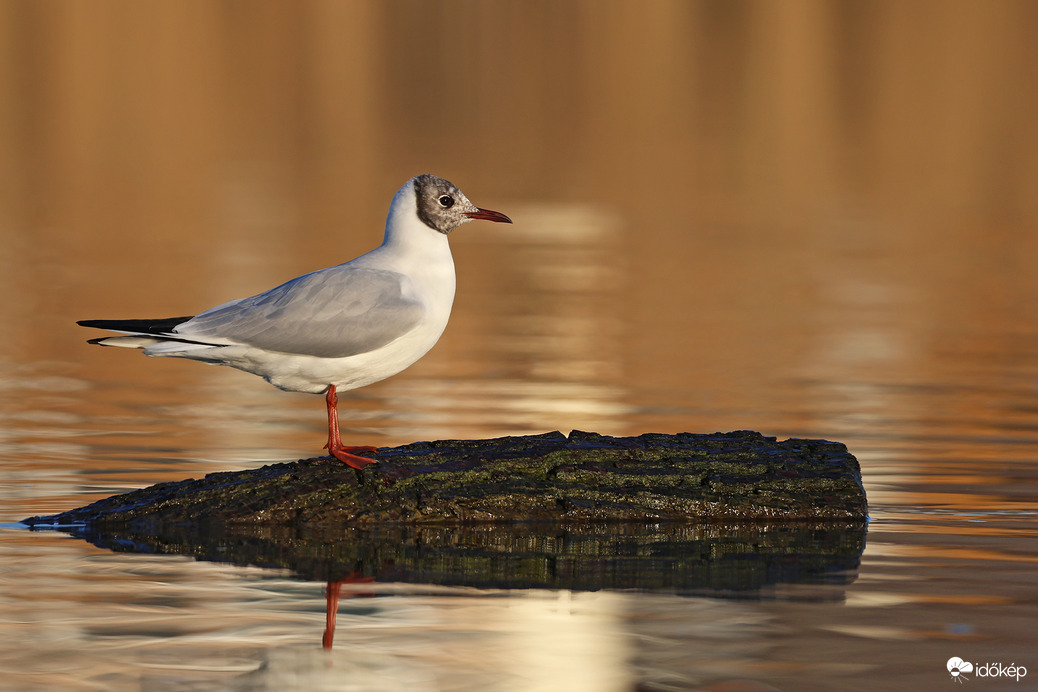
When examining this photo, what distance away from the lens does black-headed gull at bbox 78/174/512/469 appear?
9.52 meters

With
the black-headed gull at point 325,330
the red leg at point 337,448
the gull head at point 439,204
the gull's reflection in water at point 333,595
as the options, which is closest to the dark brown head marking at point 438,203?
the gull head at point 439,204

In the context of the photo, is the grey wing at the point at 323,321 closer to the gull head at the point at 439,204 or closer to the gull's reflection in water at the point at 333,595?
the gull head at the point at 439,204

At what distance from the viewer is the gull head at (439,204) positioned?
399 inches

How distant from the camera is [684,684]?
6.44 meters

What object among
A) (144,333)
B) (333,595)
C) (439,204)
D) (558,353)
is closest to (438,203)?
(439,204)

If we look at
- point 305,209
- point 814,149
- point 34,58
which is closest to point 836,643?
point 305,209

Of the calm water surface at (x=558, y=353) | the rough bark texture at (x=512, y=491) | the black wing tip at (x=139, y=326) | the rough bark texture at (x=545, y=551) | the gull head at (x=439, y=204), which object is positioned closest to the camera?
the calm water surface at (x=558, y=353)

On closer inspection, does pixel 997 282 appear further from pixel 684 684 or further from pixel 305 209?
pixel 684 684

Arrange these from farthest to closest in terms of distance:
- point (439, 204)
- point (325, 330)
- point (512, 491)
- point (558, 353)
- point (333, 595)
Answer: point (558, 353) < point (439, 204) < point (325, 330) < point (512, 491) < point (333, 595)

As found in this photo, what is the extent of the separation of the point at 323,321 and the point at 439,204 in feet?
3.59

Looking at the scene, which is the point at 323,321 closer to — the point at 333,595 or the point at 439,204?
the point at 439,204

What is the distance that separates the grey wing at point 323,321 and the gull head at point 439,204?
2.08ft

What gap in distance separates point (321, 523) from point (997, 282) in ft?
55.9

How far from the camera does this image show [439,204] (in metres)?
10.2
